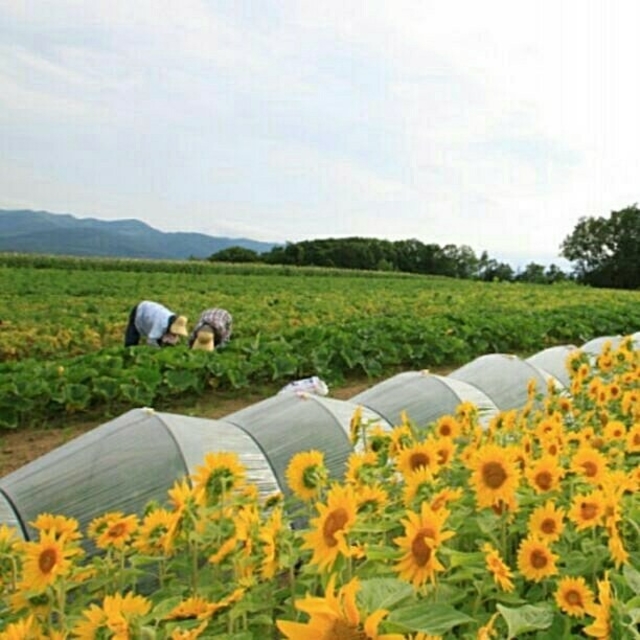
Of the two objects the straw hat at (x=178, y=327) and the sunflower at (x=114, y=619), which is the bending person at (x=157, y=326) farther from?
the sunflower at (x=114, y=619)

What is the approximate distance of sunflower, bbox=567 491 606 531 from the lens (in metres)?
1.48

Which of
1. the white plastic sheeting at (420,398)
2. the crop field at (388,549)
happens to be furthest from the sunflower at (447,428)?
the white plastic sheeting at (420,398)

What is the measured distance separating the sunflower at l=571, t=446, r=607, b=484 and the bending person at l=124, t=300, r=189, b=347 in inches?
318

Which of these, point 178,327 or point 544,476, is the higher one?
point 544,476

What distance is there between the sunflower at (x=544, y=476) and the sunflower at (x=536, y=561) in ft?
0.74

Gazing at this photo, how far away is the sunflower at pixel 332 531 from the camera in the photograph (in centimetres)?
114

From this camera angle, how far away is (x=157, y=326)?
375 inches

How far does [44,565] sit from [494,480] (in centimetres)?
89

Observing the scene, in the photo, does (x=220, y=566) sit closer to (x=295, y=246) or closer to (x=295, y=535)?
(x=295, y=535)

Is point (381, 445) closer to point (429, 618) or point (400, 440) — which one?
point (400, 440)

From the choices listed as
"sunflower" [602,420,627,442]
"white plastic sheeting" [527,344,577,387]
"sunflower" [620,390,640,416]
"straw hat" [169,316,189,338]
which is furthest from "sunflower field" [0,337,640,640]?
"straw hat" [169,316,189,338]

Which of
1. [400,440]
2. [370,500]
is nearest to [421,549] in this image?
[370,500]

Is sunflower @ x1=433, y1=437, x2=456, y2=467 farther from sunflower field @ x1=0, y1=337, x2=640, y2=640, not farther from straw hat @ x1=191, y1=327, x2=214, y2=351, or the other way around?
straw hat @ x1=191, y1=327, x2=214, y2=351

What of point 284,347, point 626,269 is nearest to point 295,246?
point 626,269
